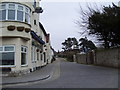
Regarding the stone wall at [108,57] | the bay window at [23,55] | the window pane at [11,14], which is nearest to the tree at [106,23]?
the stone wall at [108,57]

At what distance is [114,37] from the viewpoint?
95.9ft

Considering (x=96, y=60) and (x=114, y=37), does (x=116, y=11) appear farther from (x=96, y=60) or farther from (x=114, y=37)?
(x=96, y=60)

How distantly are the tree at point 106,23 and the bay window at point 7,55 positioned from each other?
11.8m

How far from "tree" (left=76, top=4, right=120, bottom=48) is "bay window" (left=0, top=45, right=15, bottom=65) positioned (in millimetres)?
11753

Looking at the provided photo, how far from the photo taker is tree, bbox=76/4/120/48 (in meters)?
26.4

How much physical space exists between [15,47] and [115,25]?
39.8 ft

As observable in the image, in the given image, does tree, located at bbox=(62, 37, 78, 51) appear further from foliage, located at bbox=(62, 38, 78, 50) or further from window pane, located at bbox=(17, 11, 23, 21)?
window pane, located at bbox=(17, 11, 23, 21)

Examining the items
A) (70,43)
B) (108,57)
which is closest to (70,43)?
(70,43)

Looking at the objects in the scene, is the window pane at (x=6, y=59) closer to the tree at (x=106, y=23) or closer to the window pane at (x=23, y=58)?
the window pane at (x=23, y=58)

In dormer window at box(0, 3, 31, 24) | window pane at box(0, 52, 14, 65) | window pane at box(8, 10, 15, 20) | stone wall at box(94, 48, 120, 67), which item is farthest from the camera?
stone wall at box(94, 48, 120, 67)

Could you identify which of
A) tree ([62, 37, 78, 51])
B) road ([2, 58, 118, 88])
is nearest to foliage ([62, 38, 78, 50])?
tree ([62, 37, 78, 51])

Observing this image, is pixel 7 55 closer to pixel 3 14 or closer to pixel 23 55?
pixel 23 55

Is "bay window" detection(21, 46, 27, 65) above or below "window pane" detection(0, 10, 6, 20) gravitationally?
below

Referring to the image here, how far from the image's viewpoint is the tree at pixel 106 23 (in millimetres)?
26419
